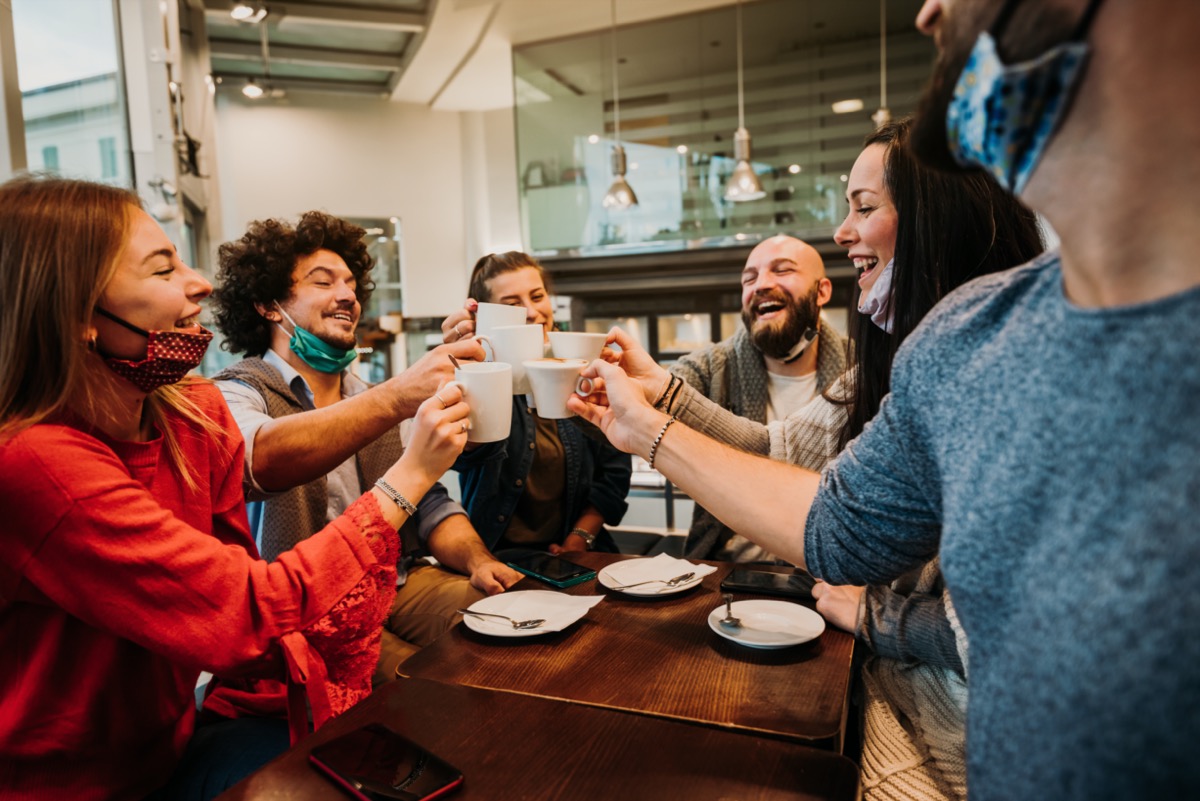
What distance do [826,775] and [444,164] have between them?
8829mm

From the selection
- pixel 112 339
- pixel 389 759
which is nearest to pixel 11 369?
pixel 112 339

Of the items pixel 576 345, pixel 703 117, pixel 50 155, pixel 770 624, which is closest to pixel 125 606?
pixel 576 345

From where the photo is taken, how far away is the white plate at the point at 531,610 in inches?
55.4

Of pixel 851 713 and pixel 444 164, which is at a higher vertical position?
pixel 444 164

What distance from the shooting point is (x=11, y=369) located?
1156 mm

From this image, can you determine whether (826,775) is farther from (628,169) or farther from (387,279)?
(387,279)

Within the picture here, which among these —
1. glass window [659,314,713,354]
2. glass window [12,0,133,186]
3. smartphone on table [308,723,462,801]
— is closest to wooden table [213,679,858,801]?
smartphone on table [308,723,462,801]

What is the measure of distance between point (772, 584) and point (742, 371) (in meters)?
1.62

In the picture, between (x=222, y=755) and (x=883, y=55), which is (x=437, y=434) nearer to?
(x=222, y=755)

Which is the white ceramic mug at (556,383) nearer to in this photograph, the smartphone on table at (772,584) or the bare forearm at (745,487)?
the bare forearm at (745,487)

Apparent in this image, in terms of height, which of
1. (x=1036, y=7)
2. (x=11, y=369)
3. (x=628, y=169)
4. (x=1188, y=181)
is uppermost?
(x=628, y=169)

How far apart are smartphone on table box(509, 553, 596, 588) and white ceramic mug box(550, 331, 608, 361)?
53 cm

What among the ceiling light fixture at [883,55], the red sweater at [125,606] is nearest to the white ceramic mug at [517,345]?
the red sweater at [125,606]

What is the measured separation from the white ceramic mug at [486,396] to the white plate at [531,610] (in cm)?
36
